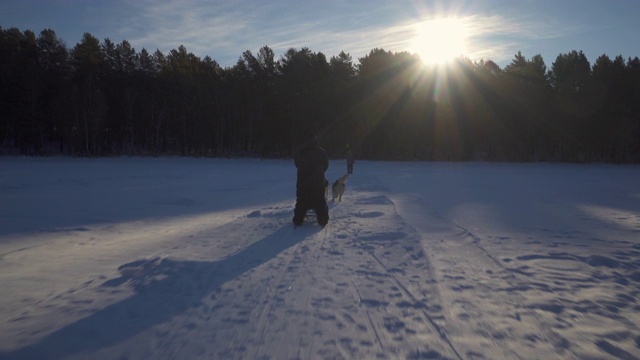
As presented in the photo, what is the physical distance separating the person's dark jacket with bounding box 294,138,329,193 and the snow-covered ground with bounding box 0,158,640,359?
3.00ft

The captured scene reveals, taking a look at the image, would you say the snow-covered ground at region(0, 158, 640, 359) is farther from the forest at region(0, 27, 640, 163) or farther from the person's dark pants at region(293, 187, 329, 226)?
the forest at region(0, 27, 640, 163)

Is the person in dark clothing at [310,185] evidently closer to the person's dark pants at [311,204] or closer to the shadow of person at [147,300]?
the person's dark pants at [311,204]

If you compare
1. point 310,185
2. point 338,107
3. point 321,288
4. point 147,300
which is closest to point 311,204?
point 310,185

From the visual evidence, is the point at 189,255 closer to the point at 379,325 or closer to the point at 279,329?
the point at 279,329

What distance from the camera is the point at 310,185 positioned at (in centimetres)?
934

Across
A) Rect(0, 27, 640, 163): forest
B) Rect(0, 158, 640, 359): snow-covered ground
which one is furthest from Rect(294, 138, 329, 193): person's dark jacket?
Rect(0, 27, 640, 163): forest

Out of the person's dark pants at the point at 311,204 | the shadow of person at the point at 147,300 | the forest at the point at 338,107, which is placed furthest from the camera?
the forest at the point at 338,107

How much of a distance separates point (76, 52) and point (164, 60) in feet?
38.2

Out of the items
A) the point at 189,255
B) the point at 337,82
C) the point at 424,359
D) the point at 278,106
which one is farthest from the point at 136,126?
the point at 424,359

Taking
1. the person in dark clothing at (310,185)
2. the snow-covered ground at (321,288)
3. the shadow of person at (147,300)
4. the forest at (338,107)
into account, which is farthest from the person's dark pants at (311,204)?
the forest at (338,107)

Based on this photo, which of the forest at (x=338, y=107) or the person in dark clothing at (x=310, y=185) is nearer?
the person in dark clothing at (x=310, y=185)

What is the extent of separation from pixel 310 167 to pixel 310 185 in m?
0.42

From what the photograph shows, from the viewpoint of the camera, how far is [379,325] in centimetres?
404

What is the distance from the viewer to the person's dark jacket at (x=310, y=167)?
30.7 feet
